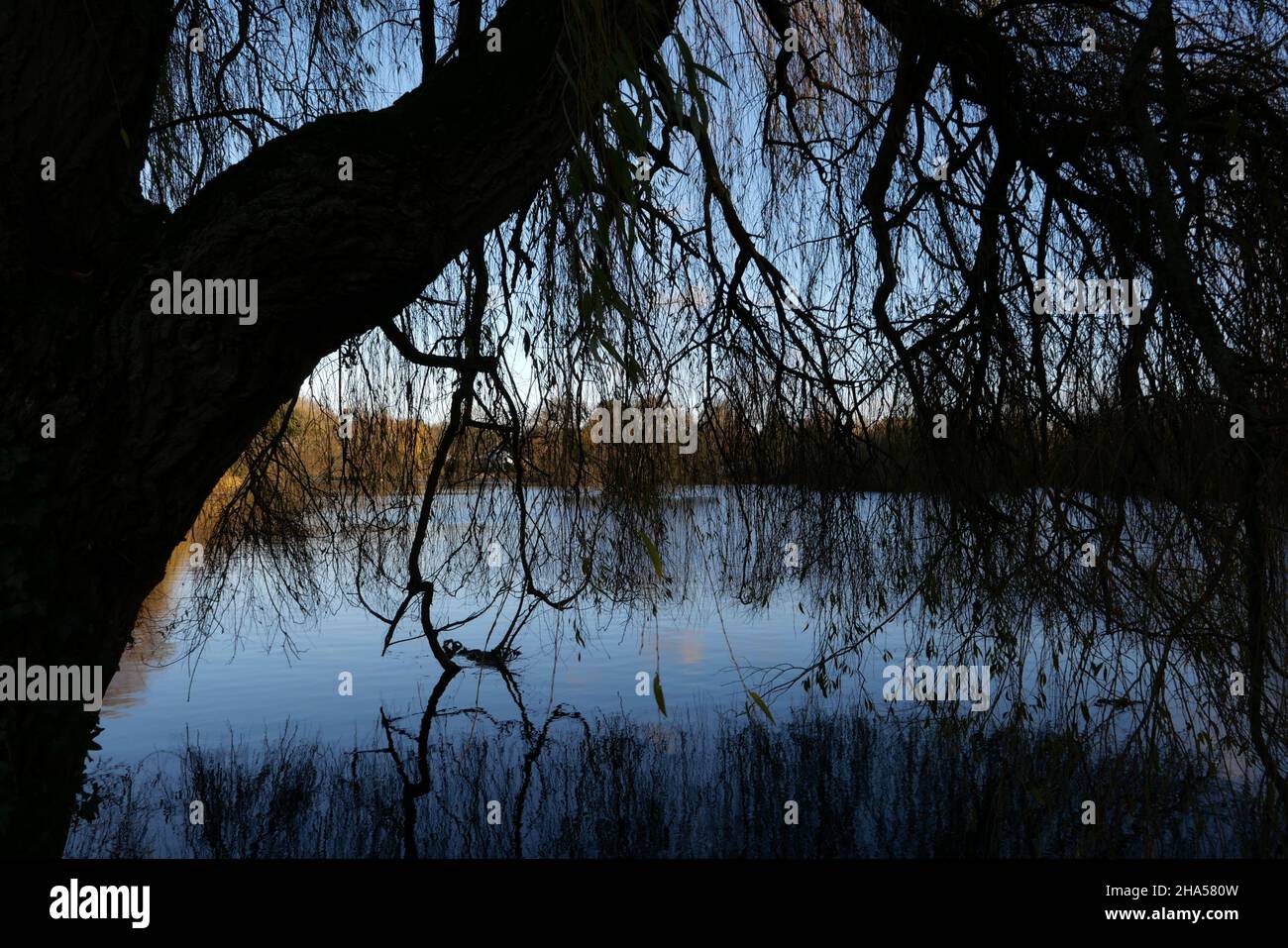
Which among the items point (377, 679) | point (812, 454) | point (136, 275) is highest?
point (136, 275)

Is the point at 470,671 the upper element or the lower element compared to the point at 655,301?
lower

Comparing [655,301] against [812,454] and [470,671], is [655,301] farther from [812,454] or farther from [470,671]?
[470,671]

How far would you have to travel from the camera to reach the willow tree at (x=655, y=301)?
175 centimetres

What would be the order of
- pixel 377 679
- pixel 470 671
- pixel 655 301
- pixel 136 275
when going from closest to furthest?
1. pixel 136 275
2. pixel 655 301
3. pixel 470 671
4. pixel 377 679

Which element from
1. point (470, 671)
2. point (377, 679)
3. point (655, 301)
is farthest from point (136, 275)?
point (377, 679)

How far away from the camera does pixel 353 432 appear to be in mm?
3389

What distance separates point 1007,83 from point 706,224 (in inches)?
37.2

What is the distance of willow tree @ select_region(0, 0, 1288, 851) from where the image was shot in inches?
68.7

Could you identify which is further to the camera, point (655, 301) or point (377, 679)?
point (377, 679)

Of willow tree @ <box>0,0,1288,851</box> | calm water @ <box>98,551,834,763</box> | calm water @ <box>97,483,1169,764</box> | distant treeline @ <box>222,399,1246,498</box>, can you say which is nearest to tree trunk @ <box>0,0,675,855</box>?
willow tree @ <box>0,0,1288,851</box>

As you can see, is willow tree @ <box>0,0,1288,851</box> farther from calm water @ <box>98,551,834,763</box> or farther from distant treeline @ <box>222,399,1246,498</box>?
calm water @ <box>98,551,834,763</box>

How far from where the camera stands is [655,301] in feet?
9.14

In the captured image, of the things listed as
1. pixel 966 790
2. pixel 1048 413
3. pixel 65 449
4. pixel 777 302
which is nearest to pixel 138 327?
pixel 65 449

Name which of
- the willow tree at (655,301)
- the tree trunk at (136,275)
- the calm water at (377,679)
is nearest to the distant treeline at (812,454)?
the willow tree at (655,301)
